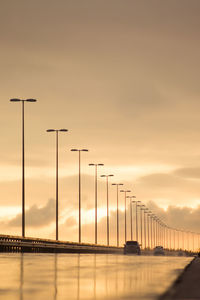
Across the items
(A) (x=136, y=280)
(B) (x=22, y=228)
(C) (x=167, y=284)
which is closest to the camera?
(C) (x=167, y=284)

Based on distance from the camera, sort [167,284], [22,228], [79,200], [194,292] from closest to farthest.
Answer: [194,292]
[167,284]
[22,228]
[79,200]

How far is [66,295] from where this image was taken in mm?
11336

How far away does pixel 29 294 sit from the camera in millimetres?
11492

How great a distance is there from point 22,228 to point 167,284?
5819 cm

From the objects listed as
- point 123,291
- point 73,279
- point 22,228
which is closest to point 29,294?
point 123,291

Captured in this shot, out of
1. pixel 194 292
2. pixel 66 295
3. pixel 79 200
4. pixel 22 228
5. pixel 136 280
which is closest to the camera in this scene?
pixel 66 295

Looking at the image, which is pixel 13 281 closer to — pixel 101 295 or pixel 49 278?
pixel 49 278

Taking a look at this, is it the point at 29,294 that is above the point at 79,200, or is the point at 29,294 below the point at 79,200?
below

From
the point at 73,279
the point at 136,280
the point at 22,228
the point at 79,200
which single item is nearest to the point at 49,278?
the point at 73,279

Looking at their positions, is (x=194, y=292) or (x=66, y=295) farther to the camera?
(x=194, y=292)

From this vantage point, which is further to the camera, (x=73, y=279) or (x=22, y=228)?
(x=22, y=228)

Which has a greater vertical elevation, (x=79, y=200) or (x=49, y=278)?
(x=79, y=200)

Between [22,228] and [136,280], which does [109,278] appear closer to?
[136,280]

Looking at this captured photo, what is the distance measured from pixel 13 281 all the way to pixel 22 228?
5730 centimetres
